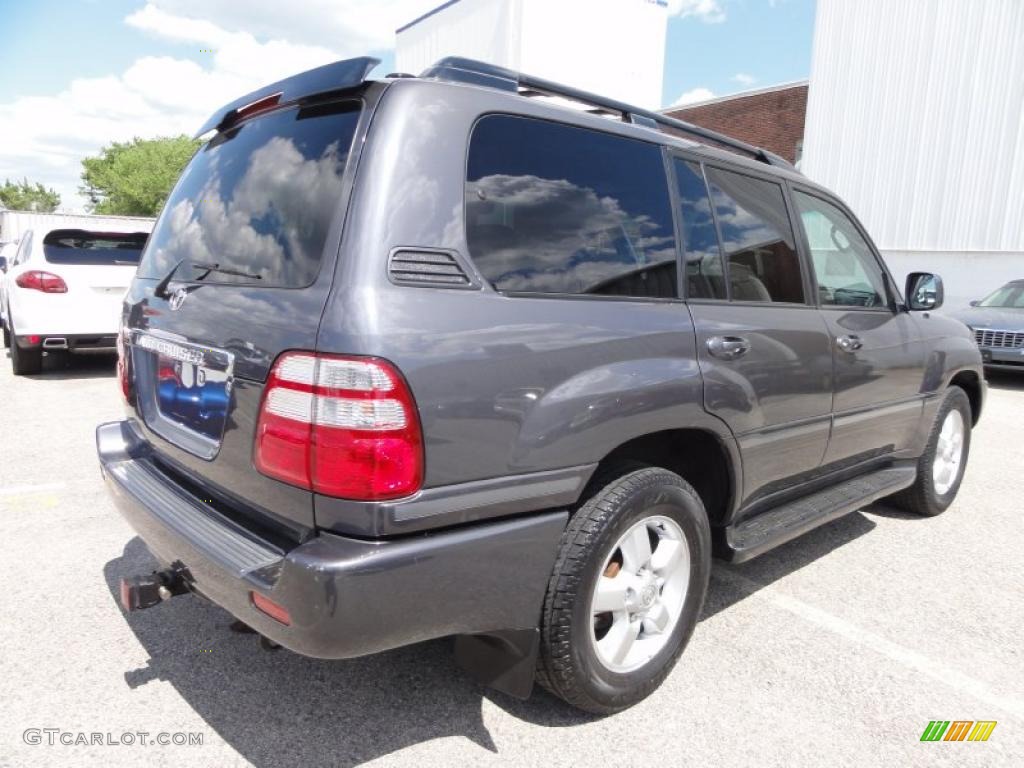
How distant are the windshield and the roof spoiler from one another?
37.7ft

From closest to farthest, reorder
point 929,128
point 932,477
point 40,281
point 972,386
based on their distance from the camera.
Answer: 1. point 932,477
2. point 972,386
3. point 40,281
4. point 929,128

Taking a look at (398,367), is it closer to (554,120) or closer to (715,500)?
(554,120)

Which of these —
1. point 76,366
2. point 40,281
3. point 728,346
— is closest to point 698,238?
point 728,346

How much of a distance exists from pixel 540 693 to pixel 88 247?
771cm

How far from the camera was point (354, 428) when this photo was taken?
5.87ft

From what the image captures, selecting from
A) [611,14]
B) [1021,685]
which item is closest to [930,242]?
[611,14]

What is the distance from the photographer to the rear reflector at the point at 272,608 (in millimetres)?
1821

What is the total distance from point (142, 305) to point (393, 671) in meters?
1.60

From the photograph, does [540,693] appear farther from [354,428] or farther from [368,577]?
[354,428]

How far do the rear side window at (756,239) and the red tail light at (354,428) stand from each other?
1538mm

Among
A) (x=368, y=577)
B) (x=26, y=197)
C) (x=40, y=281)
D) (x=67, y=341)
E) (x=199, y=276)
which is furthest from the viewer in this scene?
(x=26, y=197)

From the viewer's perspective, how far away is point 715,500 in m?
2.83

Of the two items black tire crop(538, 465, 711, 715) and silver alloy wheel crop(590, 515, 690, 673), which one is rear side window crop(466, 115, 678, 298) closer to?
black tire crop(538, 465, 711, 715)

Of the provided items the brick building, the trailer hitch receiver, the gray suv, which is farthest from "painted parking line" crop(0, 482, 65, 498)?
the brick building
